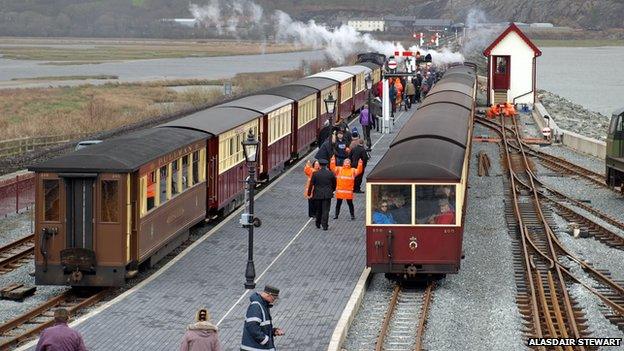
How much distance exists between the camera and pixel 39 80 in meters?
100

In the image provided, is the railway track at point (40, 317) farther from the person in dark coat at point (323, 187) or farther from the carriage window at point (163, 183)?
the person in dark coat at point (323, 187)

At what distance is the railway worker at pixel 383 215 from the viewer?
20266 millimetres

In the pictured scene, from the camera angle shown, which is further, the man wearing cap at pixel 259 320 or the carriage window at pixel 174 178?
the carriage window at pixel 174 178

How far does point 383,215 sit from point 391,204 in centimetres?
24

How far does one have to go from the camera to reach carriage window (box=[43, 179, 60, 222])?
19.8m

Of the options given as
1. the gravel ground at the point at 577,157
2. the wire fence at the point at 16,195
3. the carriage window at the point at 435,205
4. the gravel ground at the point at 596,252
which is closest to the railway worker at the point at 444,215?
the carriage window at the point at 435,205

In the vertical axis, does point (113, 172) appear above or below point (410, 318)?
above

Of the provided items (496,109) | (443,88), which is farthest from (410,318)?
(496,109)

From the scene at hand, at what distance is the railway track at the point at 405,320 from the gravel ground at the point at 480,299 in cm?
16

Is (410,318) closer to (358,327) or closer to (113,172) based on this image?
(358,327)

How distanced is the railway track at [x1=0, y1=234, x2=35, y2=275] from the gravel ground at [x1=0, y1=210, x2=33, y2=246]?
1.93 ft

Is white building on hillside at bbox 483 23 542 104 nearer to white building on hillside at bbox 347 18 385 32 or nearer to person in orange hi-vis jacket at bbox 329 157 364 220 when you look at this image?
person in orange hi-vis jacket at bbox 329 157 364 220

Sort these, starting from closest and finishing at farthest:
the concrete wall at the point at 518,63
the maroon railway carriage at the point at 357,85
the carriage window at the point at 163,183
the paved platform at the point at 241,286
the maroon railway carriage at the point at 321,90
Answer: the paved platform at the point at 241,286 → the carriage window at the point at 163,183 → the maroon railway carriage at the point at 321,90 → the maroon railway carriage at the point at 357,85 → the concrete wall at the point at 518,63

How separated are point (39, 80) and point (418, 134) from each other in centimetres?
8122
